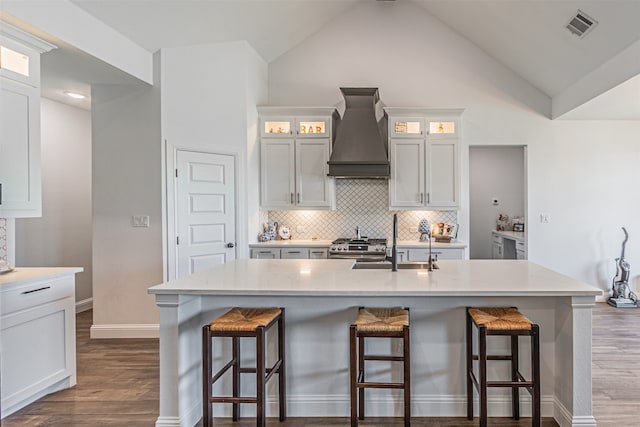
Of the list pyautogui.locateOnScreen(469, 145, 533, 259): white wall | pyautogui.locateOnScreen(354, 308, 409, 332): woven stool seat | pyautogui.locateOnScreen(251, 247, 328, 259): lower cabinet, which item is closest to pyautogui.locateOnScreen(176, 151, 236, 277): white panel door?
pyautogui.locateOnScreen(251, 247, 328, 259): lower cabinet

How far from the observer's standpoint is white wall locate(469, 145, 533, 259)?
303 inches

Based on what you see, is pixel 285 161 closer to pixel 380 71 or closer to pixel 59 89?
pixel 380 71

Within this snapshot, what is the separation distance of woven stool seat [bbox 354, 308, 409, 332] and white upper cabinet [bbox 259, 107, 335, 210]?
2901mm

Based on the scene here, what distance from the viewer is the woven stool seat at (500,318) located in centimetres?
220

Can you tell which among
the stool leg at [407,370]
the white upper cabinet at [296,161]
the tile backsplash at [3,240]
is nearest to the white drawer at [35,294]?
the tile backsplash at [3,240]

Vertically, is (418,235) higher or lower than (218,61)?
lower

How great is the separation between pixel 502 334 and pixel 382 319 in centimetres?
65

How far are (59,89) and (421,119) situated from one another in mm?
4229

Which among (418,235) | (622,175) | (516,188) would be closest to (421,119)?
(418,235)

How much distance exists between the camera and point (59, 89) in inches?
176

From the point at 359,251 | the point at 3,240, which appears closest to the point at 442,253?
the point at 359,251

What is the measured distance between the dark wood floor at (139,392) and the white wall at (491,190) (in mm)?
3492

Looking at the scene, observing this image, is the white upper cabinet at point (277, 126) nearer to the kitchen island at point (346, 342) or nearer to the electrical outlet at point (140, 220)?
the electrical outlet at point (140, 220)

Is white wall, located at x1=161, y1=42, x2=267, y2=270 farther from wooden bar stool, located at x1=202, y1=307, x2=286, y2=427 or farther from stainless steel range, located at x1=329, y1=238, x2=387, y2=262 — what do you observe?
wooden bar stool, located at x1=202, y1=307, x2=286, y2=427
